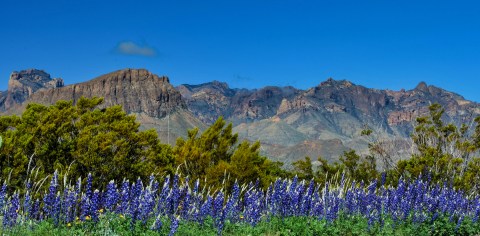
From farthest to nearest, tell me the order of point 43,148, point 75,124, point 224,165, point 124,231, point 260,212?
point 224,165 → point 75,124 → point 43,148 → point 260,212 → point 124,231

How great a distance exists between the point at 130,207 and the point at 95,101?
702 inches

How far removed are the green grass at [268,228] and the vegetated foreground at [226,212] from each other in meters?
0.02

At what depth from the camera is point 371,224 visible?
43.5ft

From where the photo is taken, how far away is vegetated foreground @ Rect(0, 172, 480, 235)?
9625 mm

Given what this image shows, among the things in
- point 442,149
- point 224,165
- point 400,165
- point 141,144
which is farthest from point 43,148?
point 442,149

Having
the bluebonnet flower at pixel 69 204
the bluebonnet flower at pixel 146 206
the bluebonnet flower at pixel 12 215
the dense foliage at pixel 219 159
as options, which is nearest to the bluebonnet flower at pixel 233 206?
the bluebonnet flower at pixel 146 206

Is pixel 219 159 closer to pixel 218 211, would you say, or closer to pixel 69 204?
pixel 218 211

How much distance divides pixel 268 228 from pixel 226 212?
1.04 meters

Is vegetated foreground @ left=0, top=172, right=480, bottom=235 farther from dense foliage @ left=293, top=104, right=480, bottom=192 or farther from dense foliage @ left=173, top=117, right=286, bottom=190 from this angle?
dense foliage @ left=173, top=117, right=286, bottom=190

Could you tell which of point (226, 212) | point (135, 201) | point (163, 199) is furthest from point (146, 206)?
point (226, 212)

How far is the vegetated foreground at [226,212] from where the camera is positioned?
9625mm

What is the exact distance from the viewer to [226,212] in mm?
11609

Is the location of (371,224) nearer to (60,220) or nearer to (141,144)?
(60,220)

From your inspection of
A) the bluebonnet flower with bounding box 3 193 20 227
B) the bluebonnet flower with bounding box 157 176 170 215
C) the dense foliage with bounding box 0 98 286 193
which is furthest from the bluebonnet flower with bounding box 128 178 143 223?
the dense foliage with bounding box 0 98 286 193
